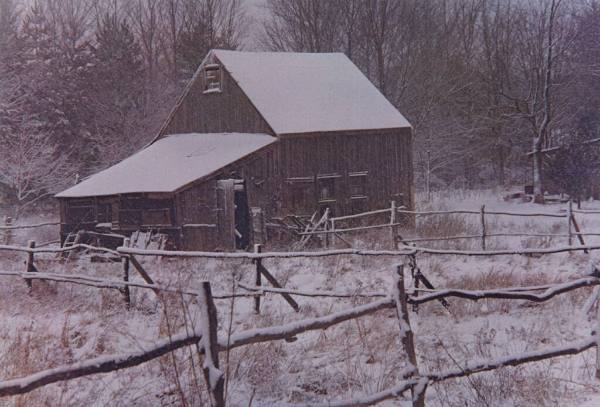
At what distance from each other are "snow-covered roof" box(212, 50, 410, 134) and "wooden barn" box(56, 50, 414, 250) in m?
0.05

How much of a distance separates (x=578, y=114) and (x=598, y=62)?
3116 millimetres

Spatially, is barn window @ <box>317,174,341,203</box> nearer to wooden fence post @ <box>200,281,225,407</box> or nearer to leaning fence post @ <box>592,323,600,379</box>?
leaning fence post @ <box>592,323,600,379</box>

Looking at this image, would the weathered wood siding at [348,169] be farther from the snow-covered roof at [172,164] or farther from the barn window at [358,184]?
the snow-covered roof at [172,164]

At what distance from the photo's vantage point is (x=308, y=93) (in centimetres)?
2481

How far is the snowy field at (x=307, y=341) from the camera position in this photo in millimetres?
5633

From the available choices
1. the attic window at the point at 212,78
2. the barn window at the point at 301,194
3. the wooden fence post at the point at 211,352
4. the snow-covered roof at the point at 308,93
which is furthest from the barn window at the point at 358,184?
the wooden fence post at the point at 211,352

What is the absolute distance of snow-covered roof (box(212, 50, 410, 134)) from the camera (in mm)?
23031

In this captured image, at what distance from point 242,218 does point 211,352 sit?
58.3ft

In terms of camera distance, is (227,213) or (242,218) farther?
(242,218)

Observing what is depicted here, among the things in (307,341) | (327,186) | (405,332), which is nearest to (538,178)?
(327,186)

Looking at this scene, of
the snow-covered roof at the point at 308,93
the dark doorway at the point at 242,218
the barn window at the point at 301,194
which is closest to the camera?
the dark doorway at the point at 242,218

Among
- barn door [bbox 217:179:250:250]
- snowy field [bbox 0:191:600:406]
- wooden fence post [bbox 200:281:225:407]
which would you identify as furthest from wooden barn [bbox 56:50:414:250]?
wooden fence post [bbox 200:281:225:407]

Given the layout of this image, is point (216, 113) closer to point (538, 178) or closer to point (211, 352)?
point (538, 178)

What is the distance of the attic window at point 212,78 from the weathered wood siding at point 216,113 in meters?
0.16
